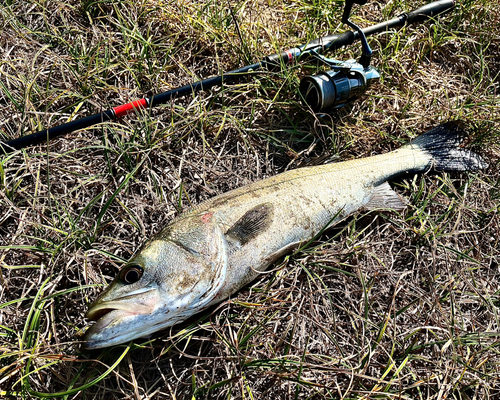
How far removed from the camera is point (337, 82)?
3402mm

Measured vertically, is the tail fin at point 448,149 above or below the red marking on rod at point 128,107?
below

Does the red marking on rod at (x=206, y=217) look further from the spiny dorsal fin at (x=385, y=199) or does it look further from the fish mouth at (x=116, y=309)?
the spiny dorsal fin at (x=385, y=199)

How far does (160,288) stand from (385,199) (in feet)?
6.04

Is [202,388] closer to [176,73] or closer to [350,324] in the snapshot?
[350,324]

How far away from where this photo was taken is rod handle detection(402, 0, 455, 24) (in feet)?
13.1

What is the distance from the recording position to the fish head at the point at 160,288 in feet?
7.17

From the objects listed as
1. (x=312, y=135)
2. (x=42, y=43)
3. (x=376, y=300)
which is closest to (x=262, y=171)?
(x=312, y=135)

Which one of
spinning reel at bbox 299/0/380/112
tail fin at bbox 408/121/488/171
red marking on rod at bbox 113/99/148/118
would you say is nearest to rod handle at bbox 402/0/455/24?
spinning reel at bbox 299/0/380/112

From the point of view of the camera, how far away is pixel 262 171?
346 cm

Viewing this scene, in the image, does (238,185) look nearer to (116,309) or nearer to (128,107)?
(128,107)

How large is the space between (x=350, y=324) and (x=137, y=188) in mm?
1785

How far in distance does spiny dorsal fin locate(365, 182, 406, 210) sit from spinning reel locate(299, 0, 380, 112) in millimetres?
771

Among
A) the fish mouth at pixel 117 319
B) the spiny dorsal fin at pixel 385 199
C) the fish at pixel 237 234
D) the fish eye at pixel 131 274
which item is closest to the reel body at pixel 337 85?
the fish at pixel 237 234

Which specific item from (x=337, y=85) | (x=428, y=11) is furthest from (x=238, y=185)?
(x=428, y=11)
